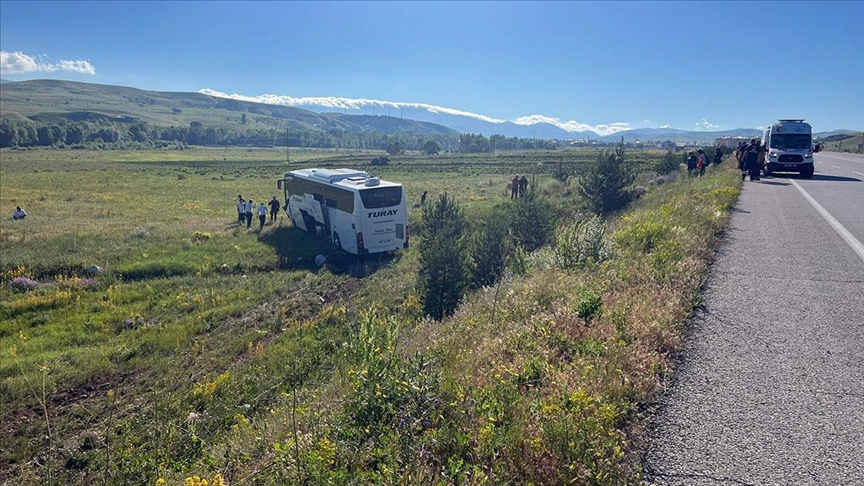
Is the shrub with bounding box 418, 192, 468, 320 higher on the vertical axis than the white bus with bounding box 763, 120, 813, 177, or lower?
lower

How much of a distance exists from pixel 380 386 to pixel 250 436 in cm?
158

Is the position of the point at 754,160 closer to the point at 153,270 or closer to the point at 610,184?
the point at 610,184

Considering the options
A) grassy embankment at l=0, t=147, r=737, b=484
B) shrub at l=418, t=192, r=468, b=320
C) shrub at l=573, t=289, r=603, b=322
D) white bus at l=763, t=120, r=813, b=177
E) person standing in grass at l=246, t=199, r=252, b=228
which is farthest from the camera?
person standing in grass at l=246, t=199, r=252, b=228

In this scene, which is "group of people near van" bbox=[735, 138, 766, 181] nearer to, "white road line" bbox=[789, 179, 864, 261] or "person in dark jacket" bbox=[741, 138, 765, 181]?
"person in dark jacket" bbox=[741, 138, 765, 181]

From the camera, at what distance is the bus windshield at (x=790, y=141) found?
878 inches

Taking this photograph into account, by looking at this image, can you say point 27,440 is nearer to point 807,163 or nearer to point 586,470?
point 586,470

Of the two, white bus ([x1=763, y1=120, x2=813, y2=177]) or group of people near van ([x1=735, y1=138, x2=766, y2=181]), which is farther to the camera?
white bus ([x1=763, y1=120, x2=813, y2=177])

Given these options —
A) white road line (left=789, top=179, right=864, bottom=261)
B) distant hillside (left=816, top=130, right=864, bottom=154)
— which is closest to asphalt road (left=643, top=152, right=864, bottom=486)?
white road line (left=789, top=179, right=864, bottom=261)

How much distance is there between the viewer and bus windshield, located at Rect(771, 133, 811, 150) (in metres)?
22.3

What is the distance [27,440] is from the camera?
8.14m

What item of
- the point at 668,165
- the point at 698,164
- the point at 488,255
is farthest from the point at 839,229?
the point at 668,165

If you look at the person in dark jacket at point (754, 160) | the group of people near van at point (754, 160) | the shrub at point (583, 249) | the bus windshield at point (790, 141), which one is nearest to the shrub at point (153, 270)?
the shrub at point (583, 249)

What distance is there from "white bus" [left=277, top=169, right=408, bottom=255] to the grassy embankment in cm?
122

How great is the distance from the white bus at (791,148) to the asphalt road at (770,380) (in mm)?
16627
